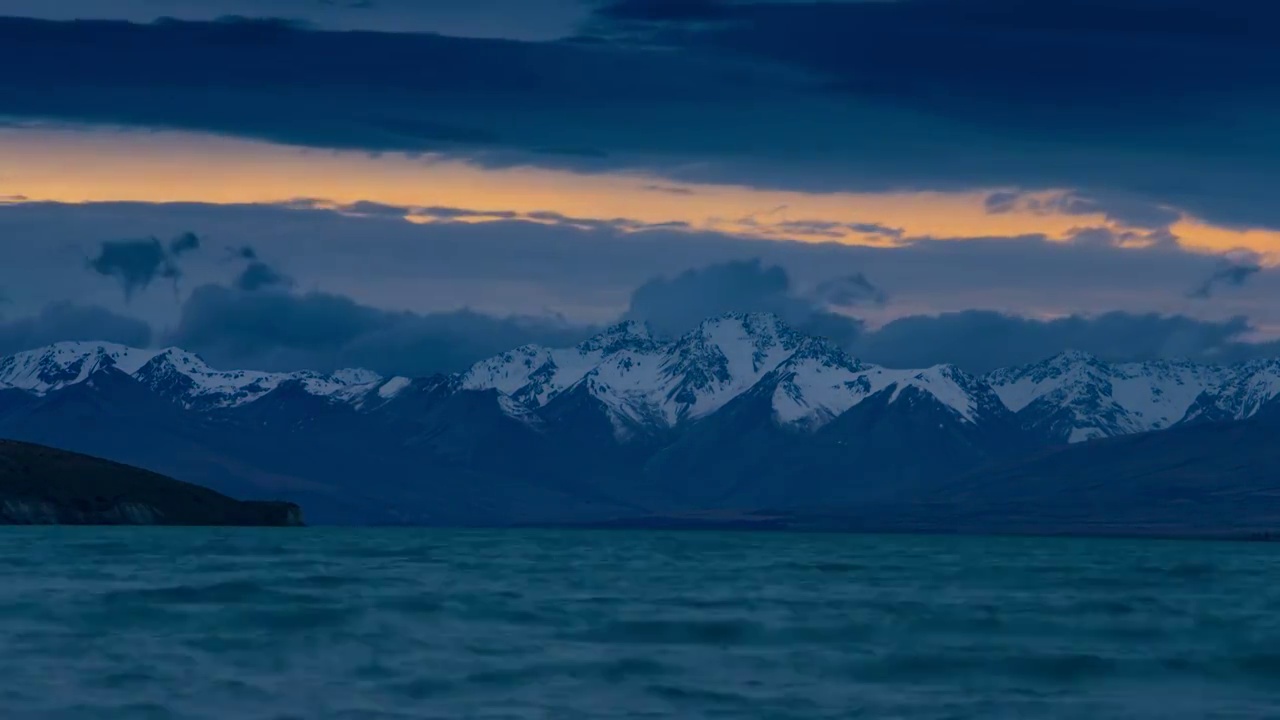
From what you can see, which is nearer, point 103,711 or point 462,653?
point 103,711

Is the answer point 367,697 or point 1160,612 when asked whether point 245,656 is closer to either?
point 367,697

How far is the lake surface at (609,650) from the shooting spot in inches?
2970

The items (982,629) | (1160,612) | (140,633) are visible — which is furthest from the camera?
(1160,612)

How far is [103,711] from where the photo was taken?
233 feet

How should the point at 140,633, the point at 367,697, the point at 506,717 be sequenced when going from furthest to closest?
the point at 140,633 < the point at 367,697 < the point at 506,717

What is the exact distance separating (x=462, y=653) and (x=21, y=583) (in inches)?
2316

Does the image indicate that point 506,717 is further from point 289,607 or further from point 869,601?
point 869,601

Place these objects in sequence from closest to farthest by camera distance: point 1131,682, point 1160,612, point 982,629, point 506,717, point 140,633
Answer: point 506,717
point 1131,682
point 140,633
point 982,629
point 1160,612

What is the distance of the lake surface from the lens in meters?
75.4

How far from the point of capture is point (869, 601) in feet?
454

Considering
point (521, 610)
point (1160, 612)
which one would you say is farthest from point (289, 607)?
point (1160, 612)

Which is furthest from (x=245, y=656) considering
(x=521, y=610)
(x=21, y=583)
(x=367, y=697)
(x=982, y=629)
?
(x=21, y=583)

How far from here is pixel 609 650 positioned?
313 feet

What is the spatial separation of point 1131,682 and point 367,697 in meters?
32.4
